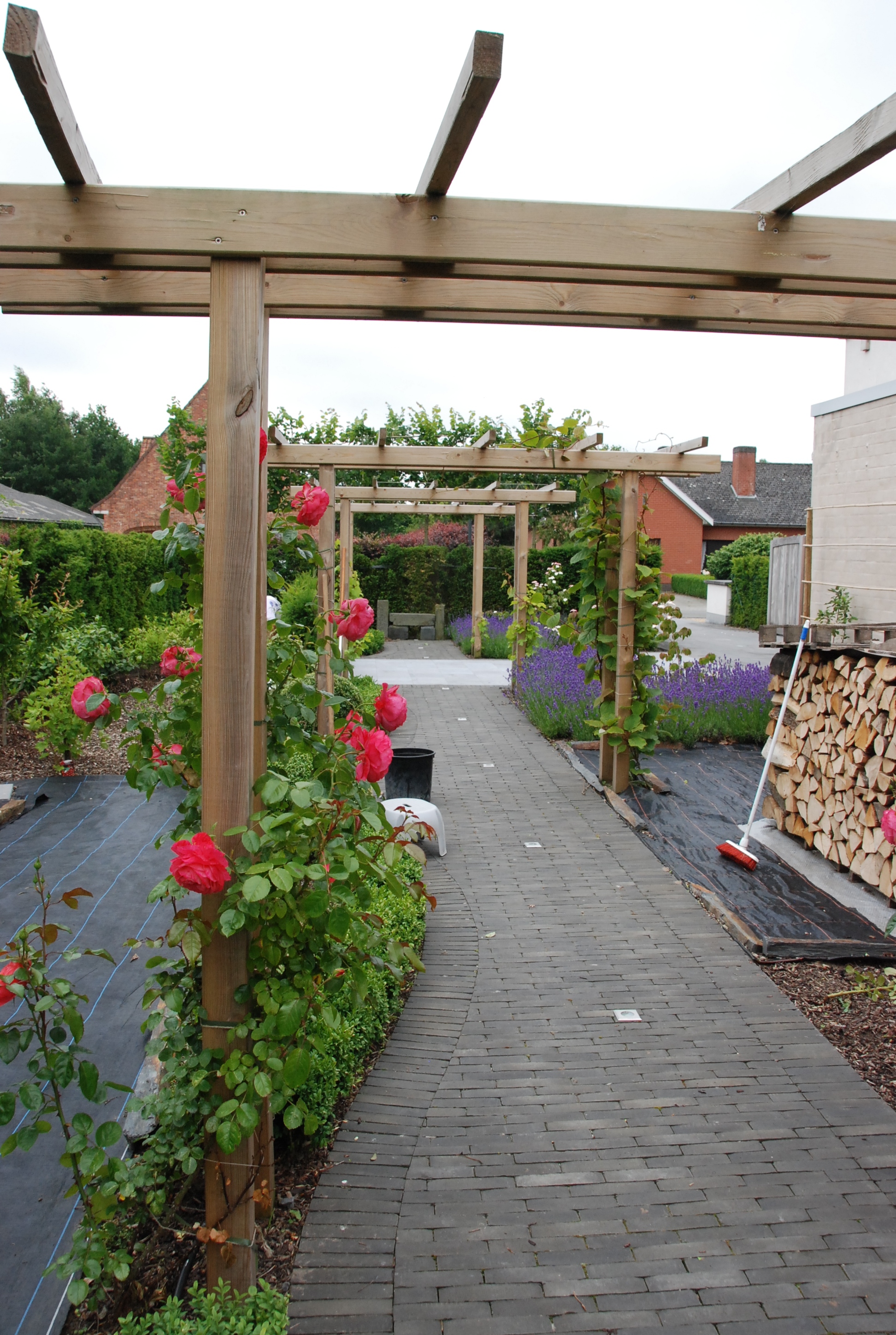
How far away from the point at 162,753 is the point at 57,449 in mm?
40439

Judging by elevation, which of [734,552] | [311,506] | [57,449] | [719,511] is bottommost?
[311,506]

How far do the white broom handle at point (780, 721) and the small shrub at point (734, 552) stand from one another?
20283 mm

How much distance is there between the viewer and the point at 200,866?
1881 millimetres

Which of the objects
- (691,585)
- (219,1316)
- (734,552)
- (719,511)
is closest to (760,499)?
(719,511)

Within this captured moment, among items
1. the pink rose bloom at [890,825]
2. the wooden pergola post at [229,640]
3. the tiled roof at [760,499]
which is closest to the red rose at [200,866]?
the wooden pergola post at [229,640]

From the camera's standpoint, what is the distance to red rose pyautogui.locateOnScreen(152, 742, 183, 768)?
2369mm

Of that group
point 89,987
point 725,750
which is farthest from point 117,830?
point 725,750

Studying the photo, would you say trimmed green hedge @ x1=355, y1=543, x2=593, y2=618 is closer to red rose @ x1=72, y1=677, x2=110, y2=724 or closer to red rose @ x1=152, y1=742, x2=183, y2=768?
red rose @ x1=152, y1=742, x2=183, y2=768

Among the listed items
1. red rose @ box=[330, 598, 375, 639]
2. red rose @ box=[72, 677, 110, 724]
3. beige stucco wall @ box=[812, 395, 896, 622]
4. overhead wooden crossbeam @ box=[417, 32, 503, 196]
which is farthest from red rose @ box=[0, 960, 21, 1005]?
beige stucco wall @ box=[812, 395, 896, 622]

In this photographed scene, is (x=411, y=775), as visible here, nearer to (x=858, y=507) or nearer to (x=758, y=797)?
(x=758, y=797)

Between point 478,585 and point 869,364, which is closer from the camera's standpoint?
point 869,364

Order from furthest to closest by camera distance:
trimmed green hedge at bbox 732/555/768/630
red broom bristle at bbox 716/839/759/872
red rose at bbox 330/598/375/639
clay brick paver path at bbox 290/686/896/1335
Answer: trimmed green hedge at bbox 732/555/768/630
red broom bristle at bbox 716/839/759/872
red rose at bbox 330/598/375/639
clay brick paver path at bbox 290/686/896/1335

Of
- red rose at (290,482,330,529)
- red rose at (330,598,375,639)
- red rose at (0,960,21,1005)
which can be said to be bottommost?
red rose at (0,960,21,1005)

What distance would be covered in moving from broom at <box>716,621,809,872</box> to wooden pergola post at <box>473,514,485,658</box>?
935cm
